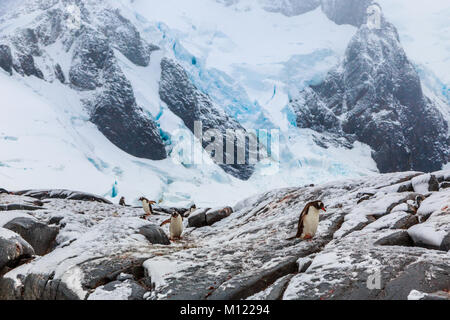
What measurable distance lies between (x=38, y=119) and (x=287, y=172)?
36.7 metres

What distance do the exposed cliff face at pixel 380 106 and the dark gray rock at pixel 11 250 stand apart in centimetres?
8620

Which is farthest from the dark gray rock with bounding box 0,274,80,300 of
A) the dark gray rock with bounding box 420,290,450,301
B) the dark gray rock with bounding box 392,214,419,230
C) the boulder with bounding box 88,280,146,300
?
the dark gray rock with bounding box 392,214,419,230

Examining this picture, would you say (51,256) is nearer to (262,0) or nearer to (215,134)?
(215,134)

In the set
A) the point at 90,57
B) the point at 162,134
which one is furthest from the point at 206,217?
the point at 90,57

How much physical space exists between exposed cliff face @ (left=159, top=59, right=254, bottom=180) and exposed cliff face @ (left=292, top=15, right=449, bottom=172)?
21434mm

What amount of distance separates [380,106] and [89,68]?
69199 mm

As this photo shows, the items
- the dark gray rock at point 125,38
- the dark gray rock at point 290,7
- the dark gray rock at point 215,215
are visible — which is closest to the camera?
the dark gray rock at point 215,215

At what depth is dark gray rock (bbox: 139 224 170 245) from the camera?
7.61m

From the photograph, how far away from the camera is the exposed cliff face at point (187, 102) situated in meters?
78.7

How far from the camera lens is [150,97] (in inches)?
3061

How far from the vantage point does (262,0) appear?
110m

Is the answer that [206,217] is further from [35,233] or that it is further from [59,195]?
[59,195]

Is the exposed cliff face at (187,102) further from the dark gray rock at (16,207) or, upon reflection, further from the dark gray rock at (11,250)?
the dark gray rock at (11,250)

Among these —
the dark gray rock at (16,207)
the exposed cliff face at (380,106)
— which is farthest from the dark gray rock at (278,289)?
the exposed cliff face at (380,106)
